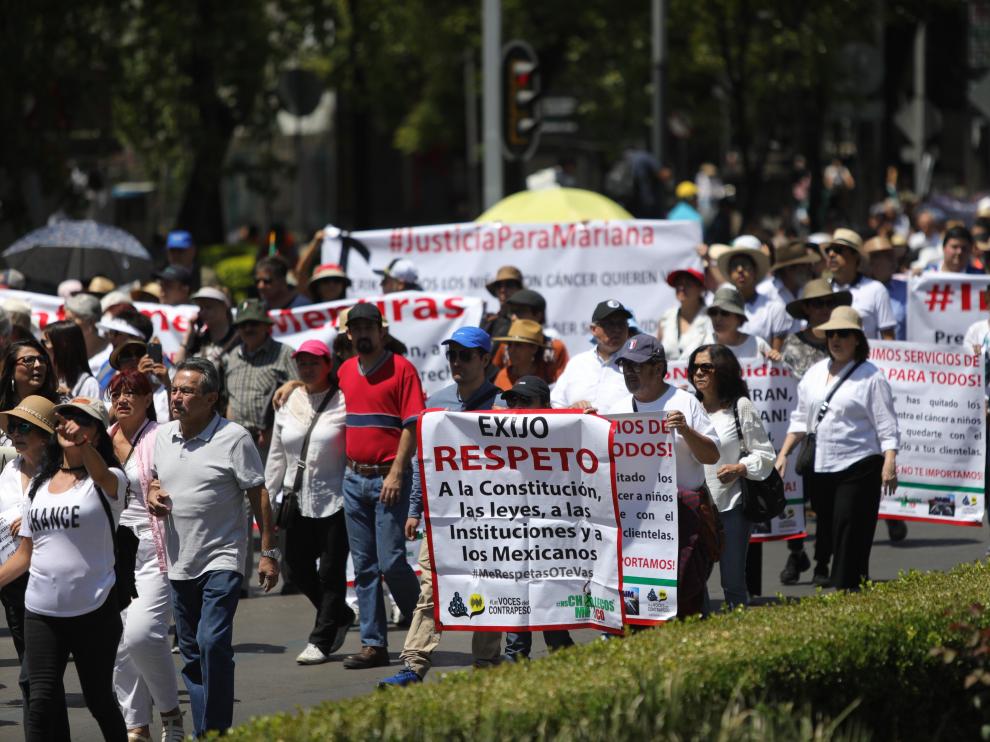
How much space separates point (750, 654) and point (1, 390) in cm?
467

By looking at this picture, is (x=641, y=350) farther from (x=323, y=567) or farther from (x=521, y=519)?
(x=323, y=567)

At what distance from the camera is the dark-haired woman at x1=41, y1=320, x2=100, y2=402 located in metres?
10.2

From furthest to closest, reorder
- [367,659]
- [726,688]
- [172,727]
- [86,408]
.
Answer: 1. [367,659]
2. [172,727]
3. [86,408]
4. [726,688]

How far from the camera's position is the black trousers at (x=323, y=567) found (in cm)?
977

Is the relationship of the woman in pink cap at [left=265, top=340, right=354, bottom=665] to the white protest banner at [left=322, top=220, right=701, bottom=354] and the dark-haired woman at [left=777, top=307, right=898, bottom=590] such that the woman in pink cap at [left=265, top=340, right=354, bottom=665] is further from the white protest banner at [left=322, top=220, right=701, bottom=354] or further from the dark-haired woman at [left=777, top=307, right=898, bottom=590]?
the white protest banner at [left=322, top=220, right=701, bottom=354]

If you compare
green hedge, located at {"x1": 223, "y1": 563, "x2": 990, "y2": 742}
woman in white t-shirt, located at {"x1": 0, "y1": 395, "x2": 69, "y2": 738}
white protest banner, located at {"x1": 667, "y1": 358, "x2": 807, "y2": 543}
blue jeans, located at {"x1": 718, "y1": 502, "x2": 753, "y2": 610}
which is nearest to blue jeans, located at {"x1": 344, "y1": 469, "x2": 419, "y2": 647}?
blue jeans, located at {"x1": 718, "y1": 502, "x2": 753, "y2": 610}

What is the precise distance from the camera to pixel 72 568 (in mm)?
7195

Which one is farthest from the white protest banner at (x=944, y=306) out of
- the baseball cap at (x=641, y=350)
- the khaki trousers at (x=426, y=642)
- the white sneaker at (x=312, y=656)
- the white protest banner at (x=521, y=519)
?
the white protest banner at (x=521, y=519)

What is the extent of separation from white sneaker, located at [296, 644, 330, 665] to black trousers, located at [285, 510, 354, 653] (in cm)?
3

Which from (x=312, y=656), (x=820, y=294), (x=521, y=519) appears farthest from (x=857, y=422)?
(x=312, y=656)

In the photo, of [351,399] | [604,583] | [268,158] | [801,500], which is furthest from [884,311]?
[268,158]

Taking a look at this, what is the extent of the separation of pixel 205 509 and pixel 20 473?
805 millimetres

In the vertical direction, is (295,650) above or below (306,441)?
below

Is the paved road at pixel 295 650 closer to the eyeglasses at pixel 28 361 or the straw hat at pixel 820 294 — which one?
the eyeglasses at pixel 28 361
